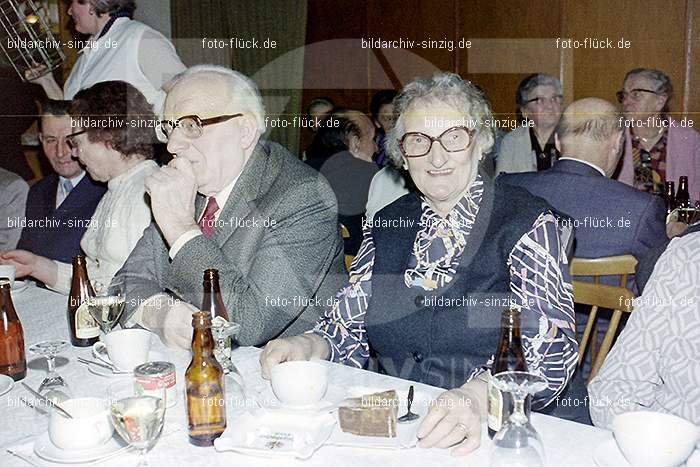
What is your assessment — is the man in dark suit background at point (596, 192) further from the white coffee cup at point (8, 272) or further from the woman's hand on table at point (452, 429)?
the white coffee cup at point (8, 272)

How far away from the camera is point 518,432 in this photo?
1.12m

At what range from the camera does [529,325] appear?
1.68 m

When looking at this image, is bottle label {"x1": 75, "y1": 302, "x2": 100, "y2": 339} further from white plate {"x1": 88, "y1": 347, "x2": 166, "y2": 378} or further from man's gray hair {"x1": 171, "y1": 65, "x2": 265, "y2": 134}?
man's gray hair {"x1": 171, "y1": 65, "x2": 265, "y2": 134}

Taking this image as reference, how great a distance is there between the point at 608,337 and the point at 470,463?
86 cm

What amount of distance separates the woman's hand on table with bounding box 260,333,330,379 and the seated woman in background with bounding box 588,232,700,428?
0.65 m

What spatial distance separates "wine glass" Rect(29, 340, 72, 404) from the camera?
1.56m

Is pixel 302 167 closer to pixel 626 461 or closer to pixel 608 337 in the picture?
pixel 608 337

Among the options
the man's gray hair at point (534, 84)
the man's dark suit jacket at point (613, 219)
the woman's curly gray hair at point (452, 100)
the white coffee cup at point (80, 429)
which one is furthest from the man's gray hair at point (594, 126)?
Result: the white coffee cup at point (80, 429)

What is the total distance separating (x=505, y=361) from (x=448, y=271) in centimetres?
53

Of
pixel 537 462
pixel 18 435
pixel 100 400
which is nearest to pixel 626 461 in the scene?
pixel 537 462

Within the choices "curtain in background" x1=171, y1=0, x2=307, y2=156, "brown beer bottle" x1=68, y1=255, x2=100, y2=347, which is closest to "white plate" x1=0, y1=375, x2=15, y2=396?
"brown beer bottle" x1=68, y1=255, x2=100, y2=347

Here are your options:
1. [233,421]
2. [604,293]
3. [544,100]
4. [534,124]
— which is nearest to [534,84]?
[544,100]

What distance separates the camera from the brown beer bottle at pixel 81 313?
193 cm

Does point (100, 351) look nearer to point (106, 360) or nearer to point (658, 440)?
point (106, 360)
